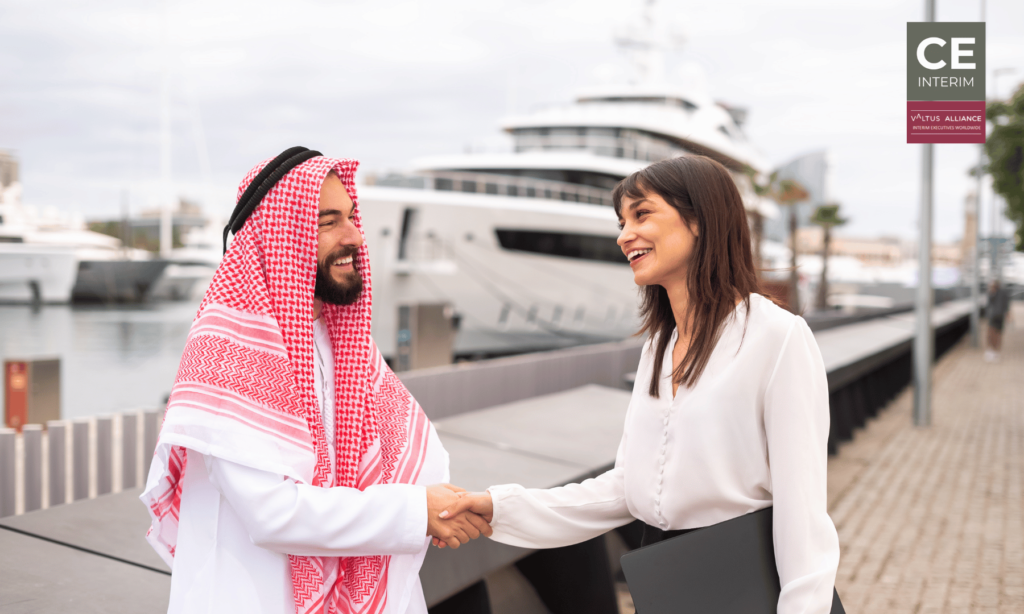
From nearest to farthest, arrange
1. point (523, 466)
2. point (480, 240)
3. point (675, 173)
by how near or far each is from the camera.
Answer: point (675, 173) → point (523, 466) → point (480, 240)

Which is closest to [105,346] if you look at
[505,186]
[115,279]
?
[115,279]

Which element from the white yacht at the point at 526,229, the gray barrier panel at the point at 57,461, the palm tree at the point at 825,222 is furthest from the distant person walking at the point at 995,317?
the gray barrier panel at the point at 57,461

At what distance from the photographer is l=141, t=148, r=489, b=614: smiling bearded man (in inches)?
59.5

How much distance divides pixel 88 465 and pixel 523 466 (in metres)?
2.35

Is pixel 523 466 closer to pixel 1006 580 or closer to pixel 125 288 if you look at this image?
pixel 1006 580

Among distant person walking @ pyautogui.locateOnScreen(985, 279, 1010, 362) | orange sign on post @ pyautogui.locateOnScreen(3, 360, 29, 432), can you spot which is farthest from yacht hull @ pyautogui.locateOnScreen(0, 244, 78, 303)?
distant person walking @ pyautogui.locateOnScreen(985, 279, 1010, 362)

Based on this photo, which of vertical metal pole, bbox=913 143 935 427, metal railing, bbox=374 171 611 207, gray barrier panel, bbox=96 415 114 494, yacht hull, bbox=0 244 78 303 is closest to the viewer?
gray barrier panel, bbox=96 415 114 494

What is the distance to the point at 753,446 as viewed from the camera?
5.25 ft

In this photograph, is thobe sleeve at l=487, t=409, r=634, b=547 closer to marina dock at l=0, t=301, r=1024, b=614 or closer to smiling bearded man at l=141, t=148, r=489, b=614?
smiling bearded man at l=141, t=148, r=489, b=614

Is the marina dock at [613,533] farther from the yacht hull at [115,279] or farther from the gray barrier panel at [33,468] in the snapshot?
the yacht hull at [115,279]

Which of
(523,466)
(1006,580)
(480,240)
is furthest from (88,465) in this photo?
(480,240)

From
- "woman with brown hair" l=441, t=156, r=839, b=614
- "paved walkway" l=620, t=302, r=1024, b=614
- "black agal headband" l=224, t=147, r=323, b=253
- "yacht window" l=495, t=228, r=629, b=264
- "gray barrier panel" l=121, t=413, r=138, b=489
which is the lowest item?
"paved walkway" l=620, t=302, r=1024, b=614

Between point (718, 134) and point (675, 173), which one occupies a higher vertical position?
point (718, 134)

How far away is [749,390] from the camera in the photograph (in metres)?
1.58
